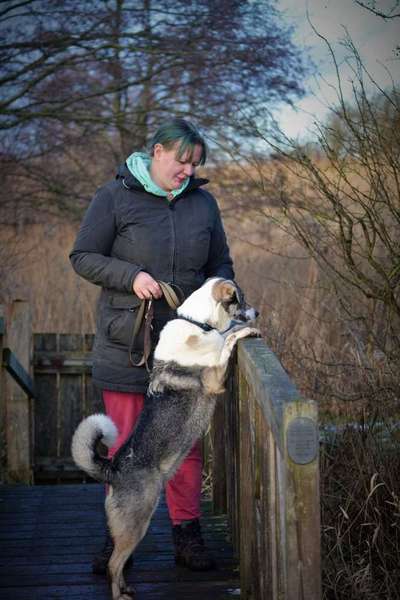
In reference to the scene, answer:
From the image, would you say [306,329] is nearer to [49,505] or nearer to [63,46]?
[49,505]

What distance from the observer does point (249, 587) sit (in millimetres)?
3277

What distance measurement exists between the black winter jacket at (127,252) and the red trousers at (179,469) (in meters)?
0.09

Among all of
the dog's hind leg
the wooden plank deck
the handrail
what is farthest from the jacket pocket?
the handrail

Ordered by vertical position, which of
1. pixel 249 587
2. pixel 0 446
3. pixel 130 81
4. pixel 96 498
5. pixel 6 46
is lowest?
pixel 0 446

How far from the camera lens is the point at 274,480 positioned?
2439 millimetres

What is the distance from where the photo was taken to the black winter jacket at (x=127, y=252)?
365cm

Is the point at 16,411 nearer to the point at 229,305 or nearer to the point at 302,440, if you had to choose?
the point at 229,305

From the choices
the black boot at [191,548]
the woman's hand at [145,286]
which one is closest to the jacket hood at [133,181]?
the woman's hand at [145,286]

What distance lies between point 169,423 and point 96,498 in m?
2.01

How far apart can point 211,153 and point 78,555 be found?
6.43 metres

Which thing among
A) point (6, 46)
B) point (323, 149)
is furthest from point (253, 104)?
point (323, 149)

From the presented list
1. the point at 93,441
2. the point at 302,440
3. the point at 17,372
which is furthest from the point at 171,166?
the point at 17,372

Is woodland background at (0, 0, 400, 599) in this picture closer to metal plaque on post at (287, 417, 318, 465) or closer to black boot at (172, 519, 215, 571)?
black boot at (172, 519, 215, 571)

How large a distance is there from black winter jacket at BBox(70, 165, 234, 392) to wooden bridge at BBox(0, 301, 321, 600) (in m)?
0.57
